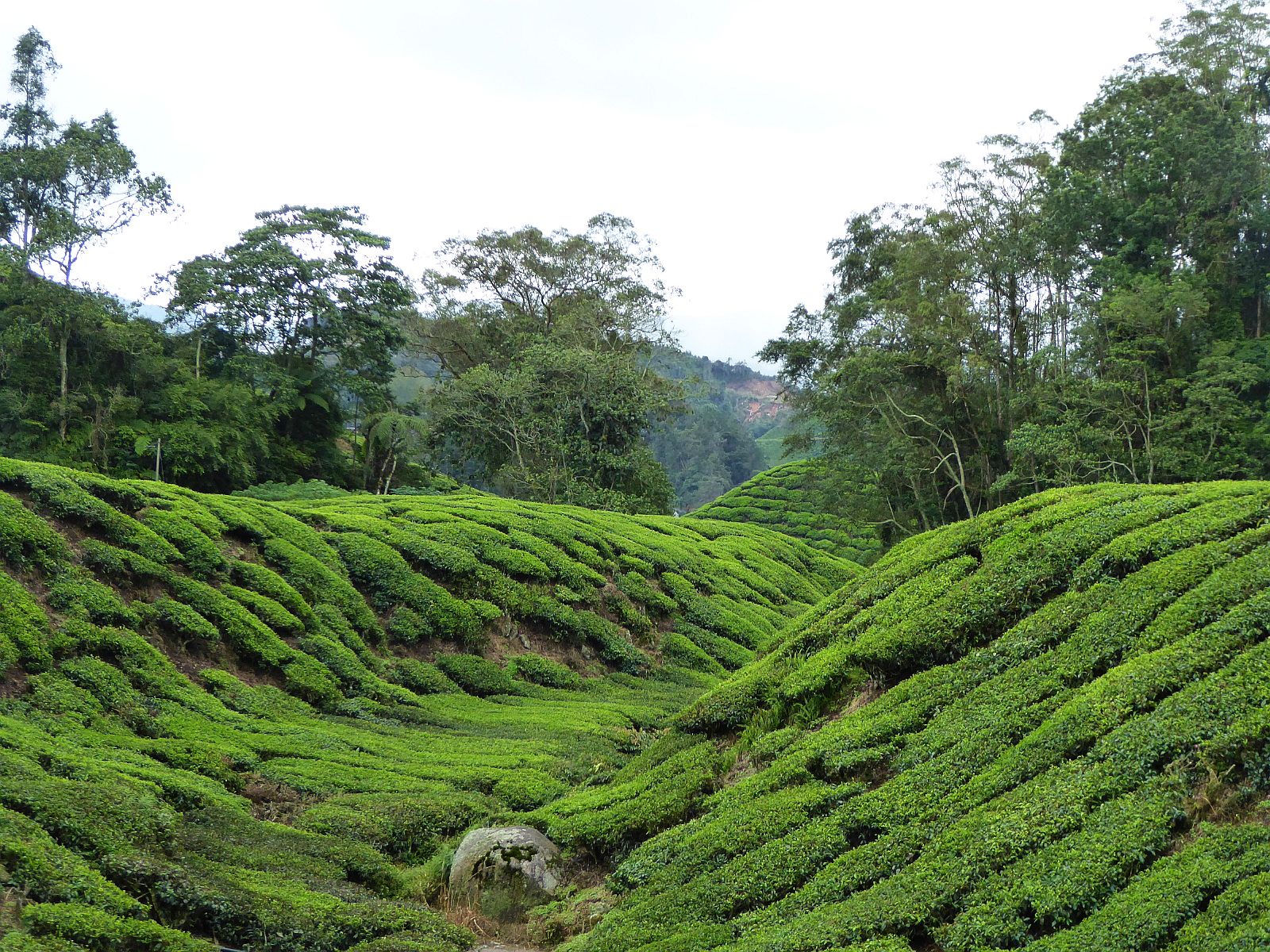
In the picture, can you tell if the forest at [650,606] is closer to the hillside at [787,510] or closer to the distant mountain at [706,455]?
the hillside at [787,510]

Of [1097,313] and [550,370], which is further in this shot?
[550,370]

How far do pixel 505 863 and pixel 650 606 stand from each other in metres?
12.2

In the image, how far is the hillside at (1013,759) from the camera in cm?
616

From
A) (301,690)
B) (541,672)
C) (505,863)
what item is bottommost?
(505,863)

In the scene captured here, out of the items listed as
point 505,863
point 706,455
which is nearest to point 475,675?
point 505,863

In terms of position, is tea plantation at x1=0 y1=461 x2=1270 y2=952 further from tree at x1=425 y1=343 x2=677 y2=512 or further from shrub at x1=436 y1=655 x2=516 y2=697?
tree at x1=425 y1=343 x2=677 y2=512

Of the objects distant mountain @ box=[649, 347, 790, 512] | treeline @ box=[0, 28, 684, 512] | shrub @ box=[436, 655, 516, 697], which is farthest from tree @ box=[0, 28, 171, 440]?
distant mountain @ box=[649, 347, 790, 512]

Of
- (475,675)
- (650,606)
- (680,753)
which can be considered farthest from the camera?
(650,606)

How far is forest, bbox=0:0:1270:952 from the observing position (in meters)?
7.13

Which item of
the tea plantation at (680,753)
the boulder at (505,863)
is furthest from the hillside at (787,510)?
the boulder at (505,863)

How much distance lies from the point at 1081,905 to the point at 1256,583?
3413 millimetres

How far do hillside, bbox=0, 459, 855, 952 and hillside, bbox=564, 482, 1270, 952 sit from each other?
1.57 metres

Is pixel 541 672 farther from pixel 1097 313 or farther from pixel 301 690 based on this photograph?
pixel 1097 313

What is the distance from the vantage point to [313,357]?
32062mm
